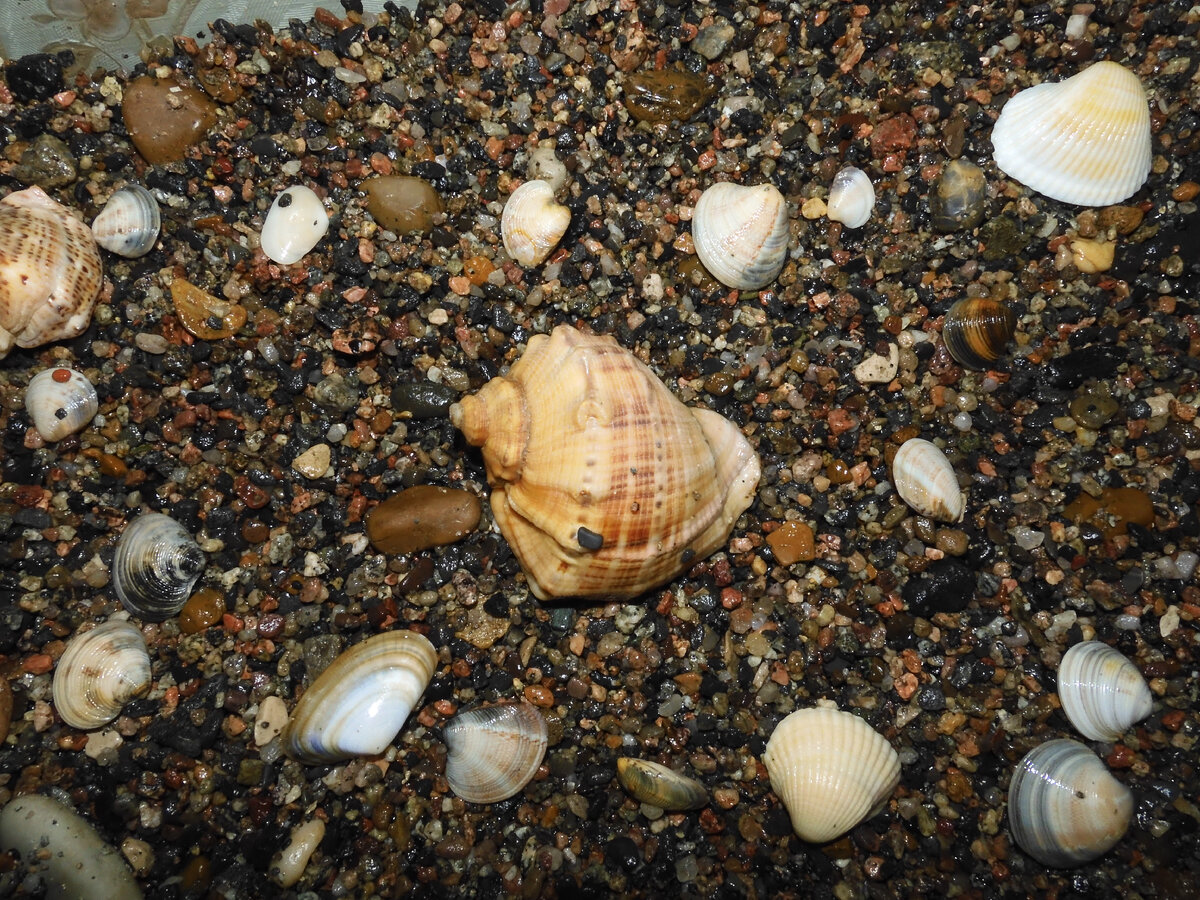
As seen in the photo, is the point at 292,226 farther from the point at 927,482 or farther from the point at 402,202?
the point at 927,482

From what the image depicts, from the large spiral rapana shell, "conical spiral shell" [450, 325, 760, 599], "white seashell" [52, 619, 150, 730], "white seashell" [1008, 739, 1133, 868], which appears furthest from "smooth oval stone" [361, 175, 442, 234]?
"white seashell" [1008, 739, 1133, 868]

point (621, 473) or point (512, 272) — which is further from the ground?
point (512, 272)

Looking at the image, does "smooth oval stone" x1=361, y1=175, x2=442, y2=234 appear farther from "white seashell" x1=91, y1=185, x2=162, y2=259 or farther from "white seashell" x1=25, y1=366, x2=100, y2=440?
"white seashell" x1=25, y1=366, x2=100, y2=440

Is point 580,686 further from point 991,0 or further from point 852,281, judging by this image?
point 991,0

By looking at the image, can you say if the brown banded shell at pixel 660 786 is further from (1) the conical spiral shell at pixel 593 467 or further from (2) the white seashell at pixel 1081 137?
(2) the white seashell at pixel 1081 137

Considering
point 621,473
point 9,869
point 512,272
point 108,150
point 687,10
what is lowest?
point 9,869

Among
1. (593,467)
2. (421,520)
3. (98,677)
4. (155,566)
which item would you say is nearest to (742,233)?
(593,467)

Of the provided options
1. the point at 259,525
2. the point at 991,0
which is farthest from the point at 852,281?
the point at 259,525
